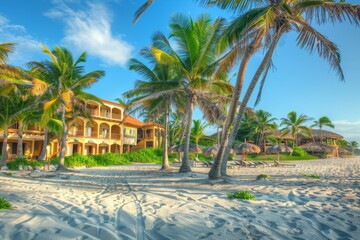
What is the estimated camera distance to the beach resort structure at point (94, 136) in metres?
25.3

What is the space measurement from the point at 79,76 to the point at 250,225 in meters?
15.7

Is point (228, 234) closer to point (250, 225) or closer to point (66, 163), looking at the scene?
point (250, 225)

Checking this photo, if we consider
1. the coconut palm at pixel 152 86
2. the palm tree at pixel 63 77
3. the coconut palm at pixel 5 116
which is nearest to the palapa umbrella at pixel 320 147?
the coconut palm at pixel 152 86

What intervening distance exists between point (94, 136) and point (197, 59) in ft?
69.9

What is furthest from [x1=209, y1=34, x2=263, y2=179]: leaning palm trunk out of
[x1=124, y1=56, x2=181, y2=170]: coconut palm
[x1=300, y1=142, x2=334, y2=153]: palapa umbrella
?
[x1=300, y1=142, x2=334, y2=153]: palapa umbrella

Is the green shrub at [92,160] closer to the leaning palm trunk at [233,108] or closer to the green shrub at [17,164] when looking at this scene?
the green shrub at [17,164]

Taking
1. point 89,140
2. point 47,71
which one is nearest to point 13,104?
point 47,71

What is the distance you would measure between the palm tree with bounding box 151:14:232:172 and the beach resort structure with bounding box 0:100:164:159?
11.9 m

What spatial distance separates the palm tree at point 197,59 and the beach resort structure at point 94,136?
468 inches

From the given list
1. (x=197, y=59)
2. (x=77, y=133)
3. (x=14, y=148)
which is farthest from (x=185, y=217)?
(x=77, y=133)

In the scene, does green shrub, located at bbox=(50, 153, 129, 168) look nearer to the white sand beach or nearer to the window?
the window

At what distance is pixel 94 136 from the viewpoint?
3064 centimetres

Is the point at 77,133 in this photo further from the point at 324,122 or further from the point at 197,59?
the point at 324,122

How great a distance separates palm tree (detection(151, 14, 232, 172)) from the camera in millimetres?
12875
